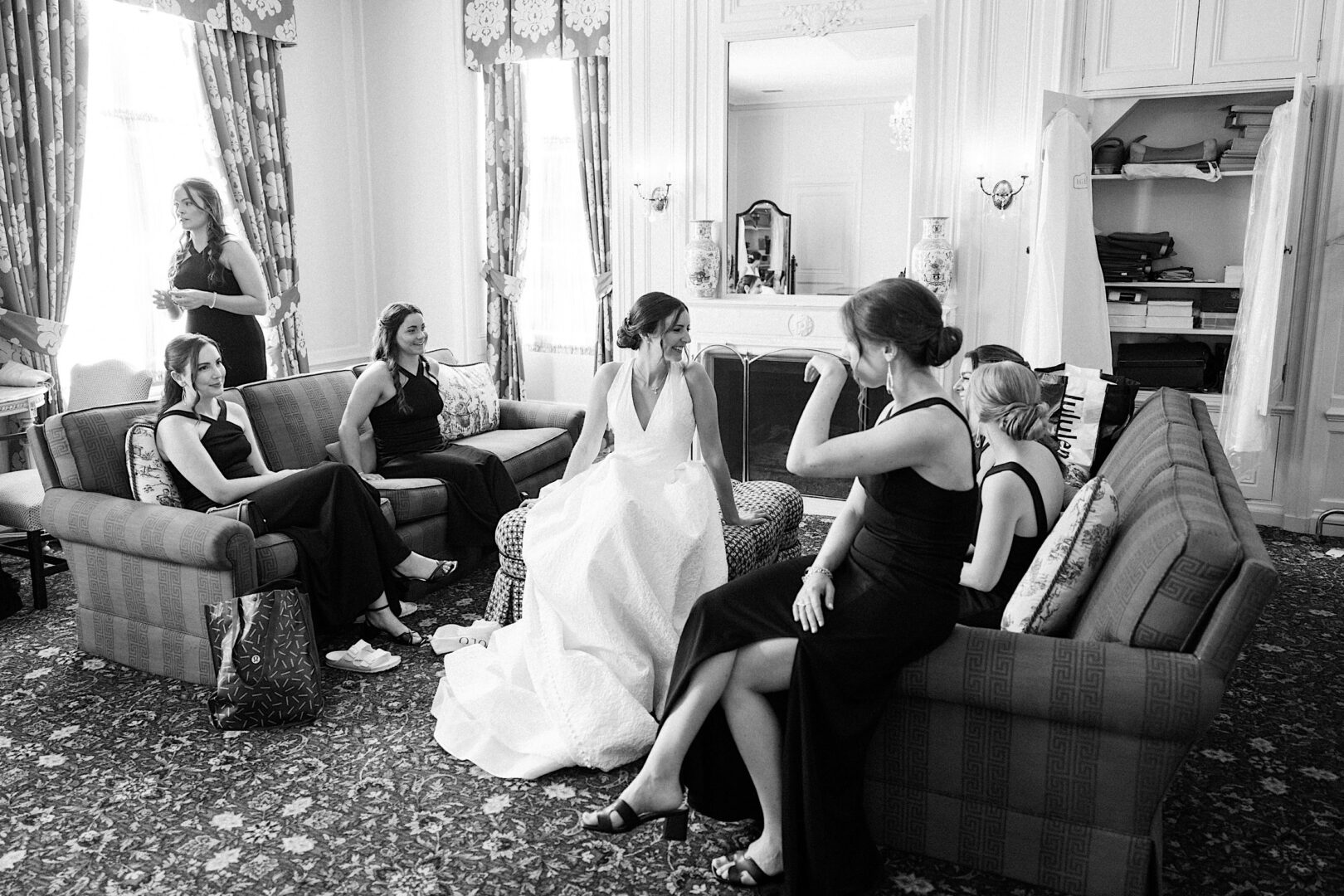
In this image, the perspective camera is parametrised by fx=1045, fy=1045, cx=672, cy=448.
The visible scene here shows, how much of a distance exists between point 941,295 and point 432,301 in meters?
3.27

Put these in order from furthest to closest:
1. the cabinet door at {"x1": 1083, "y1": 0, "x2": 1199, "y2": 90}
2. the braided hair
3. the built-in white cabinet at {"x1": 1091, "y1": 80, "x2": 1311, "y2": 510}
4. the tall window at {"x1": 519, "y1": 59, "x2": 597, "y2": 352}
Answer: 1. the tall window at {"x1": 519, "y1": 59, "x2": 597, "y2": 352}
2. the built-in white cabinet at {"x1": 1091, "y1": 80, "x2": 1311, "y2": 510}
3. the cabinet door at {"x1": 1083, "y1": 0, "x2": 1199, "y2": 90}
4. the braided hair

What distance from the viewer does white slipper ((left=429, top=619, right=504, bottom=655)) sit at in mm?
3408

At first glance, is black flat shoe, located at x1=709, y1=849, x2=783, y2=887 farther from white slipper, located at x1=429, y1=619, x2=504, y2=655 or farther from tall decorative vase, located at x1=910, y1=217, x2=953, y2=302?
tall decorative vase, located at x1=910, y1=217, x2=953, y2=302

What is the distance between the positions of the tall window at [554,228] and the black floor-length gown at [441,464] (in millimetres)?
2134

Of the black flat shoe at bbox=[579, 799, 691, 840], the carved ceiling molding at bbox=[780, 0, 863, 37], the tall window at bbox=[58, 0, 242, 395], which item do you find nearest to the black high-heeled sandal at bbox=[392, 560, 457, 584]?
the black flat shoe at bbox=[579, 799, 691, 840]

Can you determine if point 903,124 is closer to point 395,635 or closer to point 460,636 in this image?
point 460,636

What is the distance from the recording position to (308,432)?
164 inches

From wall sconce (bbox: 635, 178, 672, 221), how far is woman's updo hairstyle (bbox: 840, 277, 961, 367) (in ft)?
11.5

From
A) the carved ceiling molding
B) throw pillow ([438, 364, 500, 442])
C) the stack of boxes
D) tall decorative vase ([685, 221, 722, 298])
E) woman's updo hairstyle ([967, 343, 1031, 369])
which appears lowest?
throw pillow ([438, 364, 500, 442])

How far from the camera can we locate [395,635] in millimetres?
3498

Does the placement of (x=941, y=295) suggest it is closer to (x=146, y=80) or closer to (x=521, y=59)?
(x=521, y=59)

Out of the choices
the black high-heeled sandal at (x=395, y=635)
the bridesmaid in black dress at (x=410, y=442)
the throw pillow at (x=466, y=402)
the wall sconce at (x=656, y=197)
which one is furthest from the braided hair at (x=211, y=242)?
the wall sconce at (x=656, y=197)

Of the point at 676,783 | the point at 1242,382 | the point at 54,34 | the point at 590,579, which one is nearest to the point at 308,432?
the point at 590,579

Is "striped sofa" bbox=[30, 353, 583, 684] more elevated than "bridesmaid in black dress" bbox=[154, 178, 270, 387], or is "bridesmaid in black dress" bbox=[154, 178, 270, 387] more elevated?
"bridesmaid in black dress" bbox=[154, 178, 270, 387]
